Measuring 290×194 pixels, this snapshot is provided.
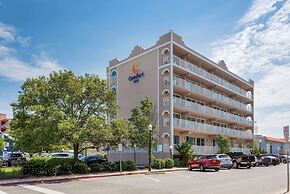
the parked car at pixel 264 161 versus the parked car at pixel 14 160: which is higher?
the parked car at pixel 14 160

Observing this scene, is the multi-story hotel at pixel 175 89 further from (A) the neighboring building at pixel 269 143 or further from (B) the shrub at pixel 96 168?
(A) the neighboring building at pixel 269 143

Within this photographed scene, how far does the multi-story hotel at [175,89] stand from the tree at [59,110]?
1173cm

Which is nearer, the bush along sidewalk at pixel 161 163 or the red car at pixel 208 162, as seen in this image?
the red car at pixel 208 162

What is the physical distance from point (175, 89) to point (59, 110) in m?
18.2

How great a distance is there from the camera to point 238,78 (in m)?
57.2

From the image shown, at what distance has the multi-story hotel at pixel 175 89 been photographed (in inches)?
1453

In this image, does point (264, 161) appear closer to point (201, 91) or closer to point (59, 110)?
point (201, 91)

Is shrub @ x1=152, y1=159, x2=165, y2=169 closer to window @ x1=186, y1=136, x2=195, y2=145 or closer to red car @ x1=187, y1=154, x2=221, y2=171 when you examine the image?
red car @ x1=187, y1=154, x2=221, y2=171

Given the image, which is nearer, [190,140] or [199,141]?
[190,140]

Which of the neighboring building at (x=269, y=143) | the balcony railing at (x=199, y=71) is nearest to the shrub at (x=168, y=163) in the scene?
the balcony railing at (x=199, y=71)

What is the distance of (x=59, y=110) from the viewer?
23.3m

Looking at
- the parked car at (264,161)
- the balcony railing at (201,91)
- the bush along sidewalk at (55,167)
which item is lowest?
the parked car at (264,161)

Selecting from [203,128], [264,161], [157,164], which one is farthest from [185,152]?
[264,161]

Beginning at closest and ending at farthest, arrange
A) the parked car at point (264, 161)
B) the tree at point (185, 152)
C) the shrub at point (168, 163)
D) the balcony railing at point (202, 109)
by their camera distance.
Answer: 1. the shrub at point (168, 163)
2. the tree at point (185, 152)
3. the balcony railing at point (202, 109)
4. the parked car at point (264, 161)
